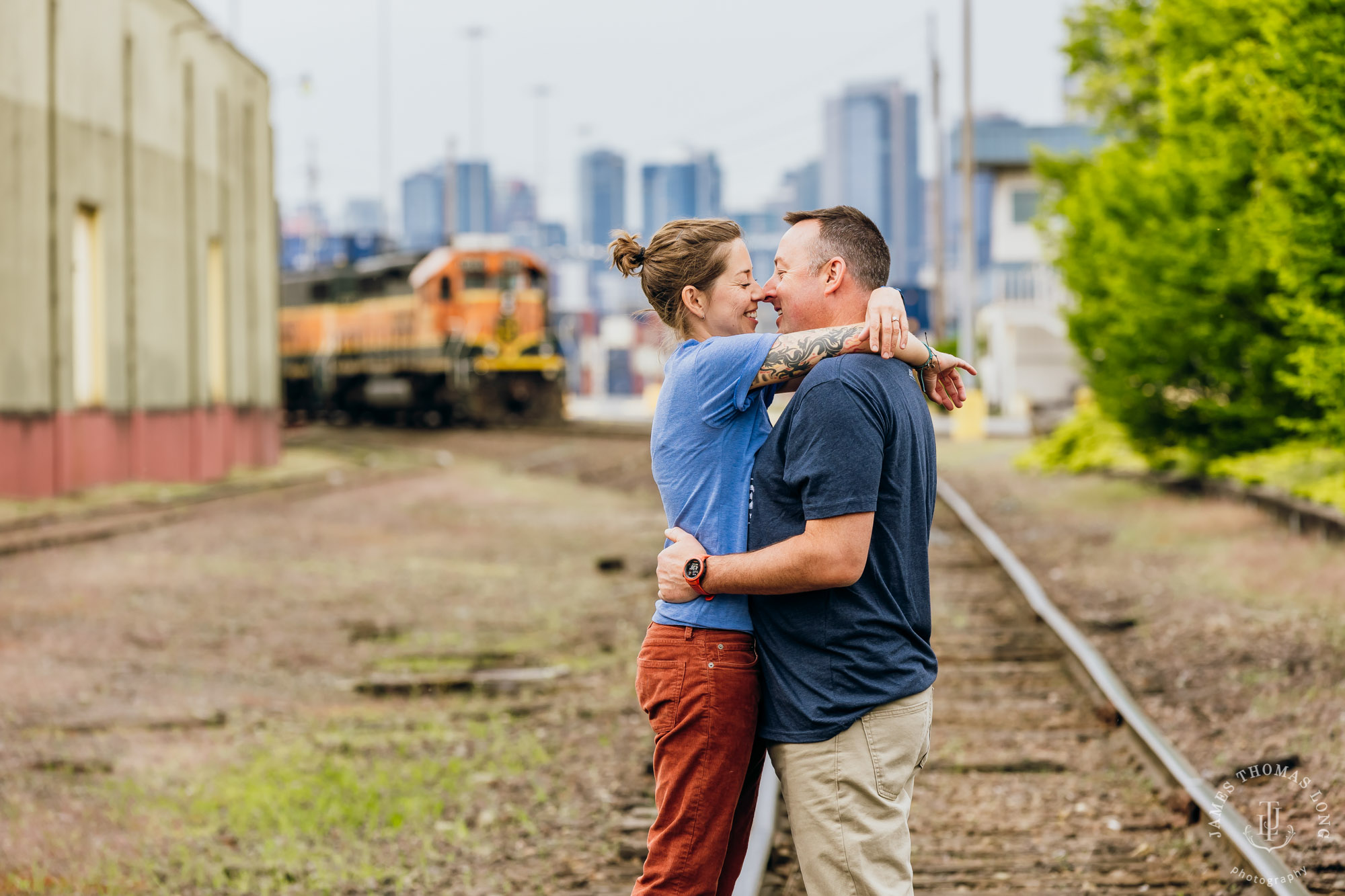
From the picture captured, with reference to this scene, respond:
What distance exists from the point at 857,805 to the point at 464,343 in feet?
95.7

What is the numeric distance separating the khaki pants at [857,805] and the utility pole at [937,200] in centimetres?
3253

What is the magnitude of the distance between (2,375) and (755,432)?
14.3m

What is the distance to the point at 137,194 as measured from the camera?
18.2 meters

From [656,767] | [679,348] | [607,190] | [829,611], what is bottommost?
[656,767]

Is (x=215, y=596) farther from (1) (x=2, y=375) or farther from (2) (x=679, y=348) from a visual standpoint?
(2) (x=679, y=348)

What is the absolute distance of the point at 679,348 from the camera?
2867 mm

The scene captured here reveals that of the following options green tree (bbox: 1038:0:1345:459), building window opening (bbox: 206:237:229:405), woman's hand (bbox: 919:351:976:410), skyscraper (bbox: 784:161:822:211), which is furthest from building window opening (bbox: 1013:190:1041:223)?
skyscraper (bbox: 784:161:822:211)

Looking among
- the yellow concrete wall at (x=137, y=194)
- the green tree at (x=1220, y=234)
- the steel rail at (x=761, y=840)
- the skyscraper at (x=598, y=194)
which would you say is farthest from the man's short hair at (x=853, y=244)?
the skyscraper at (x=598, y=194)

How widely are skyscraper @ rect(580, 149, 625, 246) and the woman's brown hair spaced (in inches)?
6156

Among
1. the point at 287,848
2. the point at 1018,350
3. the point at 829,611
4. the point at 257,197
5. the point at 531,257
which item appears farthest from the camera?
the point at 1018,350

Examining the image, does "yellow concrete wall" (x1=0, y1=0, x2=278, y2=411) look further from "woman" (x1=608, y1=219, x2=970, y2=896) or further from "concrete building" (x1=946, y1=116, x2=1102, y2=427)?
"concrete building" (x1=946, y1=116, x2=1102, y2=427)

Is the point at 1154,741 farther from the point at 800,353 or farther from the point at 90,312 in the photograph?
the point at 90,312

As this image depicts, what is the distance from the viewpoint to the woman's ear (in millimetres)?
2861

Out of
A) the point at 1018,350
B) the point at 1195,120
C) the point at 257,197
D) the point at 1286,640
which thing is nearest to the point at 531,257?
the point at 257,197
